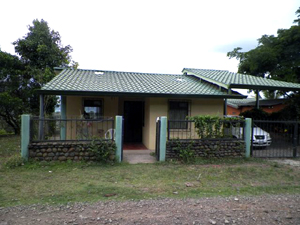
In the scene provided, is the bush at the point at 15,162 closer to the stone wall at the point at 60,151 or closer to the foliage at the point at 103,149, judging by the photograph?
the stone wall at the point at 60,151

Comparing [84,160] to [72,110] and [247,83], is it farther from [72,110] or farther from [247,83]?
[247,83]

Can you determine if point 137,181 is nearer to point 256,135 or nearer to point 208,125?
point 208,125

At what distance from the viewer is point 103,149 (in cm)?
656

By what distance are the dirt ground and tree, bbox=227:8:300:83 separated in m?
12.3

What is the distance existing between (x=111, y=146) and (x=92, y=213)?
3250 millimetres

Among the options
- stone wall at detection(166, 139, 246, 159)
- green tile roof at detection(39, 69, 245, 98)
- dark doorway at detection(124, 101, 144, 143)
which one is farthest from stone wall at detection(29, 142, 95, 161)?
dark doorway at detection(124, 101, 144, 143)

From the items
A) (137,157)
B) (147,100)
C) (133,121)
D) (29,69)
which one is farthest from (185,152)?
(29,69)

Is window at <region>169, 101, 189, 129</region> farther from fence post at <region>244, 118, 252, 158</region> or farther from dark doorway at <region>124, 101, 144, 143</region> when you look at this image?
fence post at <region>244, 118, 252, 158</region>

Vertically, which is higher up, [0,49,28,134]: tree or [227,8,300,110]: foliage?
[227,8,300,110]: foliage

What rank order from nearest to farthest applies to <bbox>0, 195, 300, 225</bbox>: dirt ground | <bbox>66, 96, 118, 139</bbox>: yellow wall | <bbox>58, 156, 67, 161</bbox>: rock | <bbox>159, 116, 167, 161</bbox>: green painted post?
<bbox>0, 195, 300, 225</bbox>: dirt ground < <bbox>58, 156, 67, 161</bbox>: rock < <bbox>159, 116, 167, 161</bbox>: green painted post < <bbox>66, 96, 118, 139</bbox>: yellow wall

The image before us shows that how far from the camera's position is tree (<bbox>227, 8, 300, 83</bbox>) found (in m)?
13.6

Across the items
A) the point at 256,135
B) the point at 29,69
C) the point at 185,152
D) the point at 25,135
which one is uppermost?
the point at 29,69

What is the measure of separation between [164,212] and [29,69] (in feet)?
46.4

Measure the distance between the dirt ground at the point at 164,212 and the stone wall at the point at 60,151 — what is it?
2.89m
